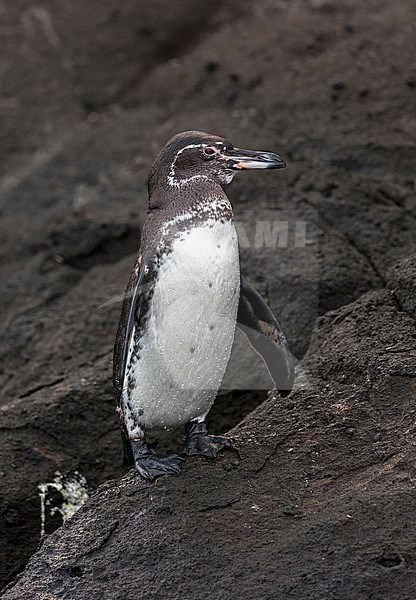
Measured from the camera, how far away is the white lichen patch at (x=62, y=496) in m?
4.90

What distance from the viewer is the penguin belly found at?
401 centimetres

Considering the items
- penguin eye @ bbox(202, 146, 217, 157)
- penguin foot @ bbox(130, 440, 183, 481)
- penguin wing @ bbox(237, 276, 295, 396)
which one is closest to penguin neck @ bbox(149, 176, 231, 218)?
penguin eye @ bbox(202, 146, 217, 157)

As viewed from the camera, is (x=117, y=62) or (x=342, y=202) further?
(x=117, y=62)

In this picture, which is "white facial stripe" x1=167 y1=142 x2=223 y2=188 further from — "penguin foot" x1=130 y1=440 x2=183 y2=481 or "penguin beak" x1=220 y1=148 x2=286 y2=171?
"penguin foot" x1=130 y1=440 x2=183 y2=481

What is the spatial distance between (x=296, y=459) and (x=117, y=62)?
269 inches

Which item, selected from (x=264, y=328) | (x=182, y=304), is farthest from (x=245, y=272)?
(x=182, y=304)

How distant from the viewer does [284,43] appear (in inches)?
333

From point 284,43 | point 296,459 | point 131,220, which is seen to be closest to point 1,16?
point 284,43

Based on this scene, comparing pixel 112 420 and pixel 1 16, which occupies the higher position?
pixel 1 16

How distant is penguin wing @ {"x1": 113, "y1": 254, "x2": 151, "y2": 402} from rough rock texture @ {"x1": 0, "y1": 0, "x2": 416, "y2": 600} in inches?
20.6

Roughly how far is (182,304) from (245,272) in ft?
6.16

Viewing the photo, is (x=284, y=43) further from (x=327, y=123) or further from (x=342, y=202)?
(x=342, y=202)

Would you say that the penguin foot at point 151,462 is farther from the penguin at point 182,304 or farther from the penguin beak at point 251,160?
the penguin beak at point 251,160

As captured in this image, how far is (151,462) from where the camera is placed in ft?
13.7
